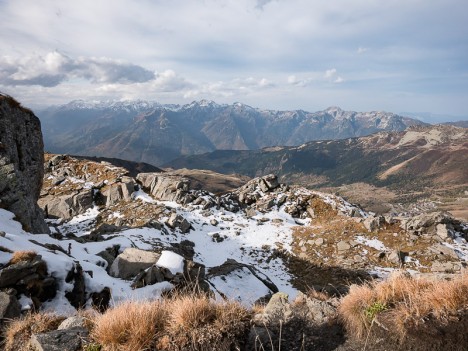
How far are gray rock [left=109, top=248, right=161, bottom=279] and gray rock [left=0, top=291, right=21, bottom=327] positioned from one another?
7.84 m

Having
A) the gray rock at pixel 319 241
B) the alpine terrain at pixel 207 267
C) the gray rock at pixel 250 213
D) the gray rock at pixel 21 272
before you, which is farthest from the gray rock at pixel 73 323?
the gray rock at pixel 250 213

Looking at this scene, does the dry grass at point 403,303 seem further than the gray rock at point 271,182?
No

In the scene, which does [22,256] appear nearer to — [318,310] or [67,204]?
[318,310]

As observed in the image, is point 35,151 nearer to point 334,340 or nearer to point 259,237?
point 259,237

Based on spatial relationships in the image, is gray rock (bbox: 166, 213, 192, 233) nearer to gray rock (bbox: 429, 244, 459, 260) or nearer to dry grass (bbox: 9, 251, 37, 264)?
dry grass (bbox: 9, 251, 37, 264)

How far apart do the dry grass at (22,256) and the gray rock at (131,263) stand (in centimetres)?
600

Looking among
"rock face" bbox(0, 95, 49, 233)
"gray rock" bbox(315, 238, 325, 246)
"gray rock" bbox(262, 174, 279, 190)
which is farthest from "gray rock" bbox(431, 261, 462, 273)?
"rock face" bbox(0, 95, 49, 233)

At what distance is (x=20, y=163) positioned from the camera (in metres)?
24.3

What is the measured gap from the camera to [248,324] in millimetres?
6375

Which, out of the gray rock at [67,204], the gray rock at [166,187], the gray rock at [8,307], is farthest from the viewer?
the gray rock at [166,187]

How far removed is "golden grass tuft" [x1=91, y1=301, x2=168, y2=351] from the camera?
5387 mm

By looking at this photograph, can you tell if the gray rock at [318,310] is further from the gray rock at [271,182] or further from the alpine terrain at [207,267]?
the gray rock at [271,182]

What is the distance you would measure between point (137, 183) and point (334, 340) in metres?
43.0

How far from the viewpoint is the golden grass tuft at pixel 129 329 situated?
5387 millimetres
